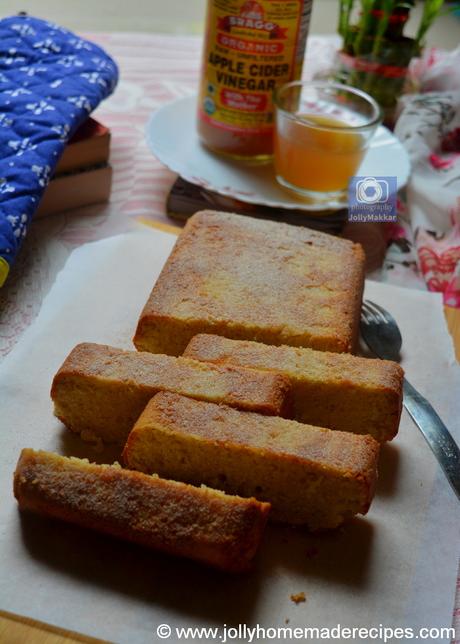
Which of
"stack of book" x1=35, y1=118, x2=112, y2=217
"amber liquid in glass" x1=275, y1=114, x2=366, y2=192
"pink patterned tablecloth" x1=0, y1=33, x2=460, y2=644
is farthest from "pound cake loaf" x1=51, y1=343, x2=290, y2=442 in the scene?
"amber liquid in glass" x1=275, y1=114, x2=366, y2=192

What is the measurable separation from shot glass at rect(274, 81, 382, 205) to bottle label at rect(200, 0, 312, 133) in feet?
0.20

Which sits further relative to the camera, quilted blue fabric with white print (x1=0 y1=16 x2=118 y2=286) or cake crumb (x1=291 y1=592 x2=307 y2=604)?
quilted blue fabric with white print (x1=0 y1=16 x2=118 y2=286)

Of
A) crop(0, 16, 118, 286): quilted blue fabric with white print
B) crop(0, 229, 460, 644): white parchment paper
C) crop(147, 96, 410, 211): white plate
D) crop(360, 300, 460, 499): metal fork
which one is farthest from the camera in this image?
crop(147, 96, 410, 211): white plate

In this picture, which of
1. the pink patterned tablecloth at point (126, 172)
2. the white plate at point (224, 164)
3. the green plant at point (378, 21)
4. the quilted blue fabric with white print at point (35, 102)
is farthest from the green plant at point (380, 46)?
the quilted blue fabric with white print at point (35, 102)

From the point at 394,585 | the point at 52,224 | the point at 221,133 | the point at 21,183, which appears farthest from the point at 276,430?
the point at 221,133

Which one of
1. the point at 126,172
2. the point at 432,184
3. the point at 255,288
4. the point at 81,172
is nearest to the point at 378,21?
the point at 432,184

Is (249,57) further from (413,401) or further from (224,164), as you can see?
(413,401)

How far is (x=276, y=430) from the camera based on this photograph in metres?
1.11

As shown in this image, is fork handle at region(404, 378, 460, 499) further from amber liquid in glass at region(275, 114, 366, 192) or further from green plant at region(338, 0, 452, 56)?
green plant at region(338, 0, 452, 56)

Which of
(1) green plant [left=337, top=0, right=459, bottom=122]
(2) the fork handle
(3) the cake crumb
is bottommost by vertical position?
(3) the cake crumb

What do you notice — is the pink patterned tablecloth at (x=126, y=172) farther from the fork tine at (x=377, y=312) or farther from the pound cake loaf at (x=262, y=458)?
the fork tine at (x=377, y=312)

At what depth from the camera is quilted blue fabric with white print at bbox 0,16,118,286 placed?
1489 mm

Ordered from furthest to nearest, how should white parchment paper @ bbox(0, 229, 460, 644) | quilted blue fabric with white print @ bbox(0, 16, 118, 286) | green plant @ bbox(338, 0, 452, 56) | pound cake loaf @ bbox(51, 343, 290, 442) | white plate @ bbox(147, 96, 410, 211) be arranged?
1. green plant @ bbox(338, 0, 452, 56)
2. white plate @ bbox(147, 96, 410, 211)
3. quilted blue fabric with white print @ bbox(0, 16, 118, 286)
4. pound cake loaf @ bbox(51, 343, 290, 442)
5. white parchment paper @ bbox(0, 229, 460, 644)

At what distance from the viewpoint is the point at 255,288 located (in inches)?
56.1
